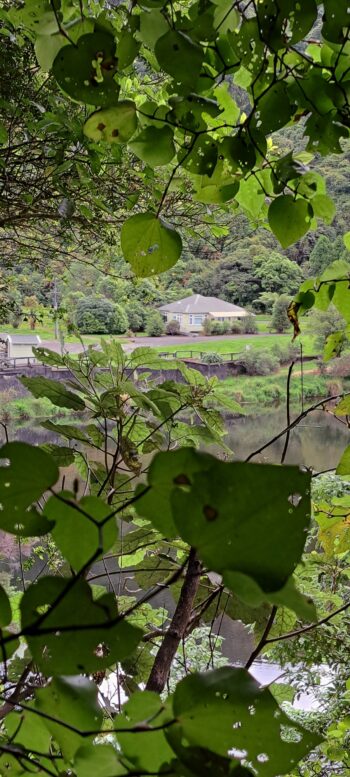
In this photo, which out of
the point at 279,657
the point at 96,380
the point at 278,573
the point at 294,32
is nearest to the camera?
the point at 278,573

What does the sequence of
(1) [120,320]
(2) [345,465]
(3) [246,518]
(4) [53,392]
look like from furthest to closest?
(1) [120,320], (4) [53,392], (2) [345,465], (3) [246,518]

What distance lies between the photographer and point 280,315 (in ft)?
28.9

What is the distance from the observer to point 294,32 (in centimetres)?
32

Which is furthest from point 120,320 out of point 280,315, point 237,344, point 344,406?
point 344,406

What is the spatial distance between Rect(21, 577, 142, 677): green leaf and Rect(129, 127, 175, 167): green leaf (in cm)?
27

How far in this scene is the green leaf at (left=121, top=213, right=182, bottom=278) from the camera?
33 centimetres

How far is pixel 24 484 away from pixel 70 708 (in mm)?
63

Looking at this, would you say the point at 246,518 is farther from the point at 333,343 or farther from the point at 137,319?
the point at 137,319

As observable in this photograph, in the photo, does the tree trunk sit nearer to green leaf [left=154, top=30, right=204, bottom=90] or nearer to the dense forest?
the dense forest

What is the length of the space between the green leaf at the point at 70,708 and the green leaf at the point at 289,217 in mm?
286

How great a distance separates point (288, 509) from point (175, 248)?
0.79ft

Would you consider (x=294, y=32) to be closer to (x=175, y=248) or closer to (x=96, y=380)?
(x=175, y=248)

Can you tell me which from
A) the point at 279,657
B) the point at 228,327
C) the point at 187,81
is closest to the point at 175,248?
the point at 187,81

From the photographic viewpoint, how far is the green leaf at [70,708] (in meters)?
0.15
